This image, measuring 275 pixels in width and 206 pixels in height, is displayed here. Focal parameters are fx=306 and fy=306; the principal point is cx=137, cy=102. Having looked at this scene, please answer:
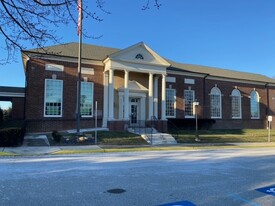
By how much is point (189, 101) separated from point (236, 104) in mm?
8238

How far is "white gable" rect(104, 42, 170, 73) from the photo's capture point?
2847cm

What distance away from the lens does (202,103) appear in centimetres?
3700

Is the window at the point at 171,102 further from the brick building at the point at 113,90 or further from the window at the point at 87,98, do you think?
the window at the point at 87,98

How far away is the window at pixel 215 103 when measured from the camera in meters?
38.2

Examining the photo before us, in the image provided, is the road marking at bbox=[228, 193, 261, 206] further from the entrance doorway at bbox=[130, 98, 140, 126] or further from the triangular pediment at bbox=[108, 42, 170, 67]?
the entrance doorway at bbox=[130, 98, 140, 126]

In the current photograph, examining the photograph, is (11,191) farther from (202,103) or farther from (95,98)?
(202,103)

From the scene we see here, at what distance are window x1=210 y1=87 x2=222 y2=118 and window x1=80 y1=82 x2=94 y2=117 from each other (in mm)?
16131

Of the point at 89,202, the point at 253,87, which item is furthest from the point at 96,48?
the point at 89,202

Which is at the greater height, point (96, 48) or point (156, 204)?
point (96, 48)

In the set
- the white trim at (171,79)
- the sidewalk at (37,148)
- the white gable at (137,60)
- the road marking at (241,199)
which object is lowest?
the sidewalk at (37,148)

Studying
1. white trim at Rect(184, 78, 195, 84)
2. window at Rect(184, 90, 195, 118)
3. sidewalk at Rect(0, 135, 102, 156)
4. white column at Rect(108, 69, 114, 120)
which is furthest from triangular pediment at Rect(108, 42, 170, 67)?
sidewalk at Rect(0, 135, 102, 156)

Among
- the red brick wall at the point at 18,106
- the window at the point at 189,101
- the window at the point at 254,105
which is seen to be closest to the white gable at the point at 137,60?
the window at the point at 189,101

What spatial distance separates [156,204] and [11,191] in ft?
11.4

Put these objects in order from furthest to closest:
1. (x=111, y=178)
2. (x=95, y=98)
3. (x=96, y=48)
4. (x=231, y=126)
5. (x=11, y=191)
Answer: (x=231, y=126) → (x=96, y=48) → (x=95, y=98) → (x=111, y=178) → (x=11, y=191)
